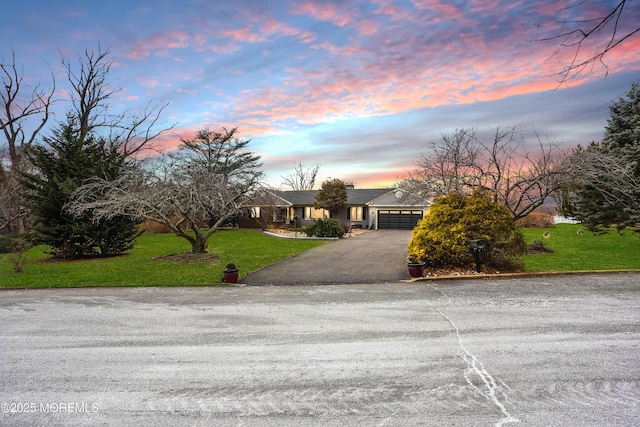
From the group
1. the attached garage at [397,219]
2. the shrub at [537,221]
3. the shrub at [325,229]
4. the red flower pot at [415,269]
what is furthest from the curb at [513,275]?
the shrub at [537,221]

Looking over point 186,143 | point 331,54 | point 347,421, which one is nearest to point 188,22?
point 331,54

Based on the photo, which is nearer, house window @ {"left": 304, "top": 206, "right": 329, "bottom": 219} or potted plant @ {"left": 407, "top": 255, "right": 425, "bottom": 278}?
potted plant @ {"left": 407, "top": 255, "right": 425, "bottom": 278}

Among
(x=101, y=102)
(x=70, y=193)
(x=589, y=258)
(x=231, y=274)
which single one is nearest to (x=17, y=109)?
(x=101, y=102)

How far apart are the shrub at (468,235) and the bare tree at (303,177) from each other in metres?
56.4

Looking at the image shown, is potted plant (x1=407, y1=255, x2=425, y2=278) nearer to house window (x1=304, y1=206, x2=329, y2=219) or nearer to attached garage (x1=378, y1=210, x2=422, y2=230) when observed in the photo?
attached garage (x1=378, y1=210, x2=422, y2=230)

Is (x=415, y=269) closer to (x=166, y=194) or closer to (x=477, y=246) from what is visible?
(x=477, y=246)

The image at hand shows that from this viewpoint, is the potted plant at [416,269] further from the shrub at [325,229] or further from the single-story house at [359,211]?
the single-story house at [359,211]

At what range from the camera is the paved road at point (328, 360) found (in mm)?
3570

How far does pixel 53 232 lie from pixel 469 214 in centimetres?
1729

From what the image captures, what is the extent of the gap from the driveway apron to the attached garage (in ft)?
55.9

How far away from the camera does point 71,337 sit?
5.97 meters

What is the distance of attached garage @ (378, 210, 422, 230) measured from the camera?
34.0 metres

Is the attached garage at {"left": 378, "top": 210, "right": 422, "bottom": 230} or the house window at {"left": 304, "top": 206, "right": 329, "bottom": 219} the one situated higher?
the house window at {"left": 304, "top": 206, "right": 329, "bottom": 219}

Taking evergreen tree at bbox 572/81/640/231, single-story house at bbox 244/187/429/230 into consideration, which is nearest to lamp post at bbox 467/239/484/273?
evergreen tree at bbox 572/81/640/231
